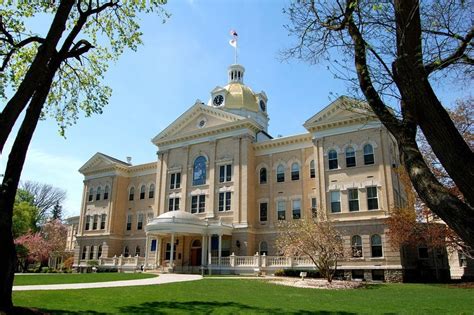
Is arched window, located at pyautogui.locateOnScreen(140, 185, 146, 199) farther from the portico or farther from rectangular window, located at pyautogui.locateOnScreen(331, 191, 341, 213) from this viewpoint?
rectangular window, located at pyautogui.locateOnScreen(331, 191, 341, 213)

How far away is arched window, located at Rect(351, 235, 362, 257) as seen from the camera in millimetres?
29645

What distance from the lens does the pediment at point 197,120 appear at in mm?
39219

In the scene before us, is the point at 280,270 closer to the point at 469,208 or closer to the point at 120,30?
the point at 120,30

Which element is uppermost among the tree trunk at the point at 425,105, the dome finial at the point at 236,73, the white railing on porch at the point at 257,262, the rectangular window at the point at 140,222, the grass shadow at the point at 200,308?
the dome finial at the point at 236,73

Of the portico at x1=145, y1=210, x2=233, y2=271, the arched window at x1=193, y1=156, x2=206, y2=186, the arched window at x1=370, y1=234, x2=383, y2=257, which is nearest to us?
the arched window at x1=370, y1=234, x2=383, y2=257

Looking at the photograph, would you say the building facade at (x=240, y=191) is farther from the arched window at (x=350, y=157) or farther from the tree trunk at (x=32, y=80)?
the tree trunk at (x=32, y=80)

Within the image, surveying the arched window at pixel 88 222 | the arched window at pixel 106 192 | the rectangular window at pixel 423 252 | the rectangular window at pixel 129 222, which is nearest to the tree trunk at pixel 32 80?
the rectangular window at pixel 423 252

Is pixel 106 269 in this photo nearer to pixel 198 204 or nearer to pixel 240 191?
pixel 198 204

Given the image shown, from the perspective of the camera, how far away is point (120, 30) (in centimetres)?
1483

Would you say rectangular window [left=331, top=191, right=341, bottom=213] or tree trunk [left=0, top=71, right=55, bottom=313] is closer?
tree trunk [left=0, top=71, right=55, bottom=313]

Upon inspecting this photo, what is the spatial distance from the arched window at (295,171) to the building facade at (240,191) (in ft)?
0.31

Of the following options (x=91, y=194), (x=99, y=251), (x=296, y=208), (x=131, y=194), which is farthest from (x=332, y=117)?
(x=91, y=194)

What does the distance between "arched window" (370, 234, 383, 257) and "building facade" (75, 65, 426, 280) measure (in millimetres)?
76

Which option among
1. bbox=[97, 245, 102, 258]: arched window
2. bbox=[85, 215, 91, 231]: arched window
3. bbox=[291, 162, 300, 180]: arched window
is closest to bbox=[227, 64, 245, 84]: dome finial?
bbox=[291, 162, 300, 180]: arched window
